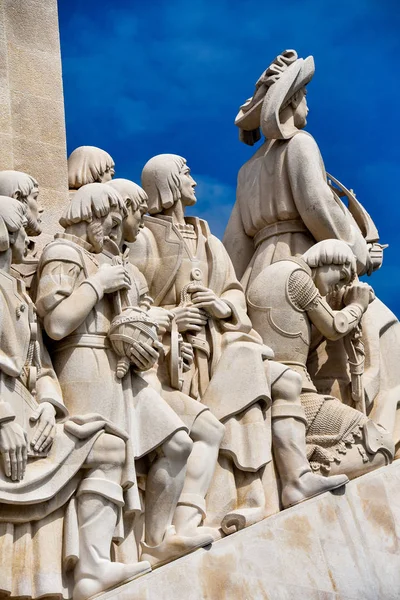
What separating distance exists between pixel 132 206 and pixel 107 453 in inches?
68.0

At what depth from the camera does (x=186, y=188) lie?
11375mm

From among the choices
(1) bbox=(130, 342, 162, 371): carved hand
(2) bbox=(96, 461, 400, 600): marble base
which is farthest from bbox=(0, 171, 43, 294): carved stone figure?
(2) bbox=(96, 461, 400, 600): marble base

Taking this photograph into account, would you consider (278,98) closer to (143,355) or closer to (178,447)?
(143,355)

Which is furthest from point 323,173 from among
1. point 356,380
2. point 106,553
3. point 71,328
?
point 106,553

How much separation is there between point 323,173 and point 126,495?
11.0 ft

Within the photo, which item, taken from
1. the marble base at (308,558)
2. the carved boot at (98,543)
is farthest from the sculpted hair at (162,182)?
the carved boot at (98,543)

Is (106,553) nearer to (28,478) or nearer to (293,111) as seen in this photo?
(28,478)

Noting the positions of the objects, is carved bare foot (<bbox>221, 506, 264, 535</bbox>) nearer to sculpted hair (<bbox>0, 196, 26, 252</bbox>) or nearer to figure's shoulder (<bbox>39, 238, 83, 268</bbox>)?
figure's shoulder (<bbox>39, 238, 83, 268</bbox>)

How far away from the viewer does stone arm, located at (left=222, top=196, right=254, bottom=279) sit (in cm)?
1218

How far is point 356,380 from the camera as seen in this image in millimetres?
11531

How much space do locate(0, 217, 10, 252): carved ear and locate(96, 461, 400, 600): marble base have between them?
1.92m

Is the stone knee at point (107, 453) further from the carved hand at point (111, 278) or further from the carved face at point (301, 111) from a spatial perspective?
the carved face at point (301, 111)

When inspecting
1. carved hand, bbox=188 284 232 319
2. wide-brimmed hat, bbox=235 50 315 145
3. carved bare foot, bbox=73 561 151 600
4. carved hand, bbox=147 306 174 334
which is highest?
wide-brimmed hat, bbox=235 50 315 145

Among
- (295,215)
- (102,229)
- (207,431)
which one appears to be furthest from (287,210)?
(207,431)
